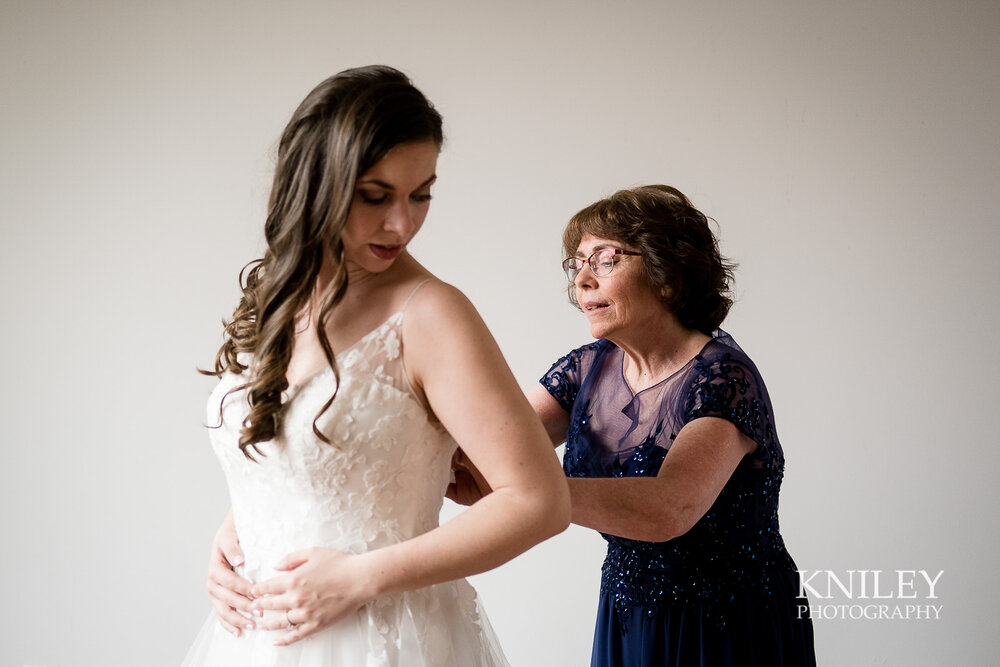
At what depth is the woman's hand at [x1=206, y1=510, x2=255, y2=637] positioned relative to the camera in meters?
1.41

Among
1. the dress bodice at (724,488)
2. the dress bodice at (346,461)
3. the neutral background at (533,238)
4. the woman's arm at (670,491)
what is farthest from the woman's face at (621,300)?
the neutral background at (533,238)

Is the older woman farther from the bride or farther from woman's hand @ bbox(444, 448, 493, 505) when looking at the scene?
the bride

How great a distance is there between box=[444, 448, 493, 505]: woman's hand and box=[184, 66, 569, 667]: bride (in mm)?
193

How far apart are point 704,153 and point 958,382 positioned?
109 cm

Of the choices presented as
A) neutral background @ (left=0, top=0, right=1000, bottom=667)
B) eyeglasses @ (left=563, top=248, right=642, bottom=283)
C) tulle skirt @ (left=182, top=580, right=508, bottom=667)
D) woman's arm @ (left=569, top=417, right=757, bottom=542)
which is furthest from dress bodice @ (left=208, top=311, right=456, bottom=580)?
neutral background @ (left=0, top=0, right=1000, bottom=667)

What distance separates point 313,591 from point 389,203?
540 mm

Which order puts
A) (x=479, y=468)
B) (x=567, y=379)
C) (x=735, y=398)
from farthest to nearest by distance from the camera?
1. (x=567, y=379)
2. (x=735, y=398)
3. (x=479, y=468)

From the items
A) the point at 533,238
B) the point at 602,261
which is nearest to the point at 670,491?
the point at 602,261

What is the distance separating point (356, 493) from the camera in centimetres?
133

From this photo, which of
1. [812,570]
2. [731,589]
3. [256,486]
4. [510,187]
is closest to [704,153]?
[510,187]

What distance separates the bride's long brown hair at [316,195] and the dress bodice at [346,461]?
0.10 feet

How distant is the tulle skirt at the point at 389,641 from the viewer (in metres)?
1.33

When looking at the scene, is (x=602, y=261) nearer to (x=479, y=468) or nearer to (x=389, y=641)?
(x=479, y=468)

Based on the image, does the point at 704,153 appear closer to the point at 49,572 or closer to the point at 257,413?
the point at 257,413
